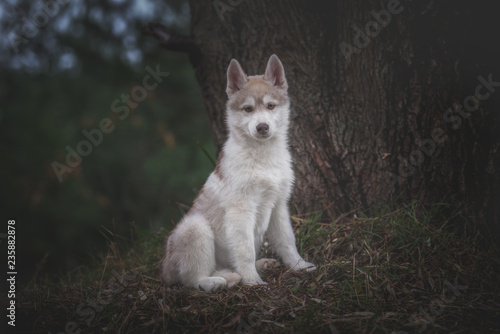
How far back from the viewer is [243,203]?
11.3ft

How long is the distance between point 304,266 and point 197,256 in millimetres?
953

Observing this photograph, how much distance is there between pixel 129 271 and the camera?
407 centimetres

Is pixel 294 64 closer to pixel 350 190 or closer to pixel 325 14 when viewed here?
pixel 325 14

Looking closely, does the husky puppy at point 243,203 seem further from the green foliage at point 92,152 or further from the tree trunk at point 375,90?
the green foliage at point 92,152

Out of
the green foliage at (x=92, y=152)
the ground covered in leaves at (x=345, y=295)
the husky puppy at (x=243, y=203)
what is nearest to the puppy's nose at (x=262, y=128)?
the husky puppy at (x=243, y=203)

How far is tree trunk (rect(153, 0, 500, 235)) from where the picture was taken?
3.48m

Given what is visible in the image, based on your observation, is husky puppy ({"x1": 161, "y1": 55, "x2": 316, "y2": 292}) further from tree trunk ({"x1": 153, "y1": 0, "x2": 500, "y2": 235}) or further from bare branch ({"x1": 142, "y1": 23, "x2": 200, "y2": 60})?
bare branch ({"x1": 142, "y1": 23, "x2": 200, "y2": 60})

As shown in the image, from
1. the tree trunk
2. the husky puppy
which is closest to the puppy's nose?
the husky puppy

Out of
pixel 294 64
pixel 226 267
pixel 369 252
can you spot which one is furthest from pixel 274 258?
pixel 294 64

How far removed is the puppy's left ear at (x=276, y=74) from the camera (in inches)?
145

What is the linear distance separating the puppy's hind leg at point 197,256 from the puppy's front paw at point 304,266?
0.66 m

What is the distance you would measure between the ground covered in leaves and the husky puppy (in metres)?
0.19

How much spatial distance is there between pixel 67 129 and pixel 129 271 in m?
6.80

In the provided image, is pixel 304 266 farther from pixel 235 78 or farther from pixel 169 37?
pixel 169 37
